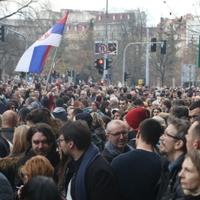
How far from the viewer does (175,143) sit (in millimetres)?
6457

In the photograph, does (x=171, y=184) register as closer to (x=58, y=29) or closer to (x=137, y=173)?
(x=137, y=173)

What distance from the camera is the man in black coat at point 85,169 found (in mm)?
5609

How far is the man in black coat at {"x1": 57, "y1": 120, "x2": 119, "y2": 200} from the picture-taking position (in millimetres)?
5609

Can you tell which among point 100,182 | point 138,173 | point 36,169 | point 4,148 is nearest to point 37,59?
point 4,148

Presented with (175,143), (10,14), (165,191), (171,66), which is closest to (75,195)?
(165,191)

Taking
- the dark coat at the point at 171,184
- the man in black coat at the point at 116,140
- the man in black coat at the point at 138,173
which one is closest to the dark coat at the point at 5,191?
the man in black coat at the point at 138,173

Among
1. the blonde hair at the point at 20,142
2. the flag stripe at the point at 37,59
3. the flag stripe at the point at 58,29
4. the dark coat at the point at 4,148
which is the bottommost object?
the dark coat at the point at 4,148

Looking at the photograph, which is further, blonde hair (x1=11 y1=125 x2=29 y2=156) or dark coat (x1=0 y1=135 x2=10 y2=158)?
dark coat (x1=0 y1=135 x2=10 y2=158)

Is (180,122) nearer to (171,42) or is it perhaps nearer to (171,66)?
(171,42)

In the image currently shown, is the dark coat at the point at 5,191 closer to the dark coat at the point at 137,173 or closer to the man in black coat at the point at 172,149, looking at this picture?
the dark coat at the point at 137,173

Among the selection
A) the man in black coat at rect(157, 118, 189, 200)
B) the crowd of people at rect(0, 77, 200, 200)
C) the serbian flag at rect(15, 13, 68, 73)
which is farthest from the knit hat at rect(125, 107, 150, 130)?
the serbian flag at rect(15, 13, 68, 73)

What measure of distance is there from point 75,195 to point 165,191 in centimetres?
74

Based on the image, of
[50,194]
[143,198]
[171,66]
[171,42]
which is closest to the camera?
[50,194]

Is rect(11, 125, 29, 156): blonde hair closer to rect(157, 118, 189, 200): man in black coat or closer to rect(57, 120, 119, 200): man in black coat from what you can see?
rect(57, 120, 119, 200): man in black coat
